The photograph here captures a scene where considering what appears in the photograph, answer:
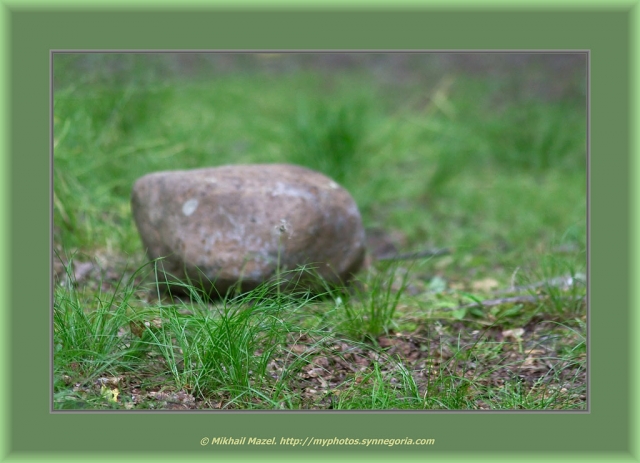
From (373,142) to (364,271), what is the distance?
2500 mm

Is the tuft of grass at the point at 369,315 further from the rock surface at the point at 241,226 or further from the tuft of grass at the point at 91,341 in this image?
the tuft of grass at the point at 91,341

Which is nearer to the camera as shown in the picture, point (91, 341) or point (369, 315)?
point (91, 341)

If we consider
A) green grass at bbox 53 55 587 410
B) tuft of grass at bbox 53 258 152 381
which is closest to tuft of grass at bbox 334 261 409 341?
green grass at bbox 53 55 587 410

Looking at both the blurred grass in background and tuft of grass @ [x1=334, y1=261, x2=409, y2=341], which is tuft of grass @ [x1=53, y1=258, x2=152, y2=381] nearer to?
tuft of grass @ [x1=334, y1=261, x2=409, y2=341]

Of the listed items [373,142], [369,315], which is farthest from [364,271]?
[373,142]

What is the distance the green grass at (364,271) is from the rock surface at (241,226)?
5.3 inches

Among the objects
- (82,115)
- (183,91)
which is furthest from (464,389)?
(183,91)

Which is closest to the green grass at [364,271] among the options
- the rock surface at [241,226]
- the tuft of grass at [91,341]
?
the tuft of grass at [91,341]

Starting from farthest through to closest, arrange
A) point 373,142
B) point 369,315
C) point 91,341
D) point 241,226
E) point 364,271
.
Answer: point 373,142 < point 364,271 < point 241,226 < point 369,315 < point 91,341

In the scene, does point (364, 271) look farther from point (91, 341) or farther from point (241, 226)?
point (91, 341)

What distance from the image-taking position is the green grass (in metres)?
2.61

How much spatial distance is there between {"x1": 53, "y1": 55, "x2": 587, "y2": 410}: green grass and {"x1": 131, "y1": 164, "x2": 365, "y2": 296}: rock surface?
0.13 meters

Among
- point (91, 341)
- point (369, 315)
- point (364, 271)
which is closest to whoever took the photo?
point (91, 341)

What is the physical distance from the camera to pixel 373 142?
624 cm
